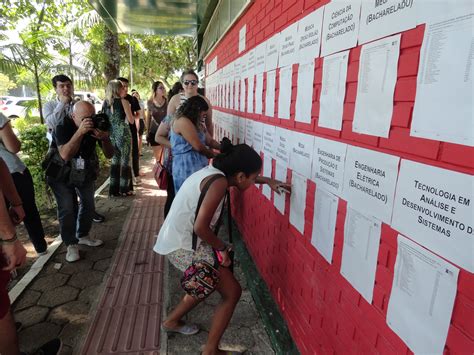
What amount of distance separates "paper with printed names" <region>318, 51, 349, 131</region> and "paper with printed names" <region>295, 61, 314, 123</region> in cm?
15

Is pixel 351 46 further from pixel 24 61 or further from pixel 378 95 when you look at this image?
pixel 24 61

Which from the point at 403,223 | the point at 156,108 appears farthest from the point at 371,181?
the point at 156,108

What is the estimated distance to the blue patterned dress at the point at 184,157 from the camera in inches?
121

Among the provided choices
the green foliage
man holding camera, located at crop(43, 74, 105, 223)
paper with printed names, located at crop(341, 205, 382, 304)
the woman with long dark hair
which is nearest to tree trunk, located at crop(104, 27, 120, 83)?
the woman with long dark hair

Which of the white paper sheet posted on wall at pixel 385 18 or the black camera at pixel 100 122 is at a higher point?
the white paper sheet posted on wall at pixel 385 18

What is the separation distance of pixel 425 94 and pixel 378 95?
0.81ft

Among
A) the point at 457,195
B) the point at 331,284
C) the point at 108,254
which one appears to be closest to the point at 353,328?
the point at 331,284

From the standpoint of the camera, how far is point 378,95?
129 cm

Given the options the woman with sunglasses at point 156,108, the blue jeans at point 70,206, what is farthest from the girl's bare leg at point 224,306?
the woman with sunglasses at point 156,108

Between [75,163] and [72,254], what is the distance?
40.0 inches

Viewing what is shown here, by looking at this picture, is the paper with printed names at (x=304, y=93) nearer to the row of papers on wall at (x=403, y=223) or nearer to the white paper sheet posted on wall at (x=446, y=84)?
the row of papers on wall at (x=403, y=223)

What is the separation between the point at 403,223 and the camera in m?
1.17

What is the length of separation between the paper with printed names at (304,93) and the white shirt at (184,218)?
63cm

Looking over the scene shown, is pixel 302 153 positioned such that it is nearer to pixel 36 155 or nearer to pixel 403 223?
pixel 403 223
